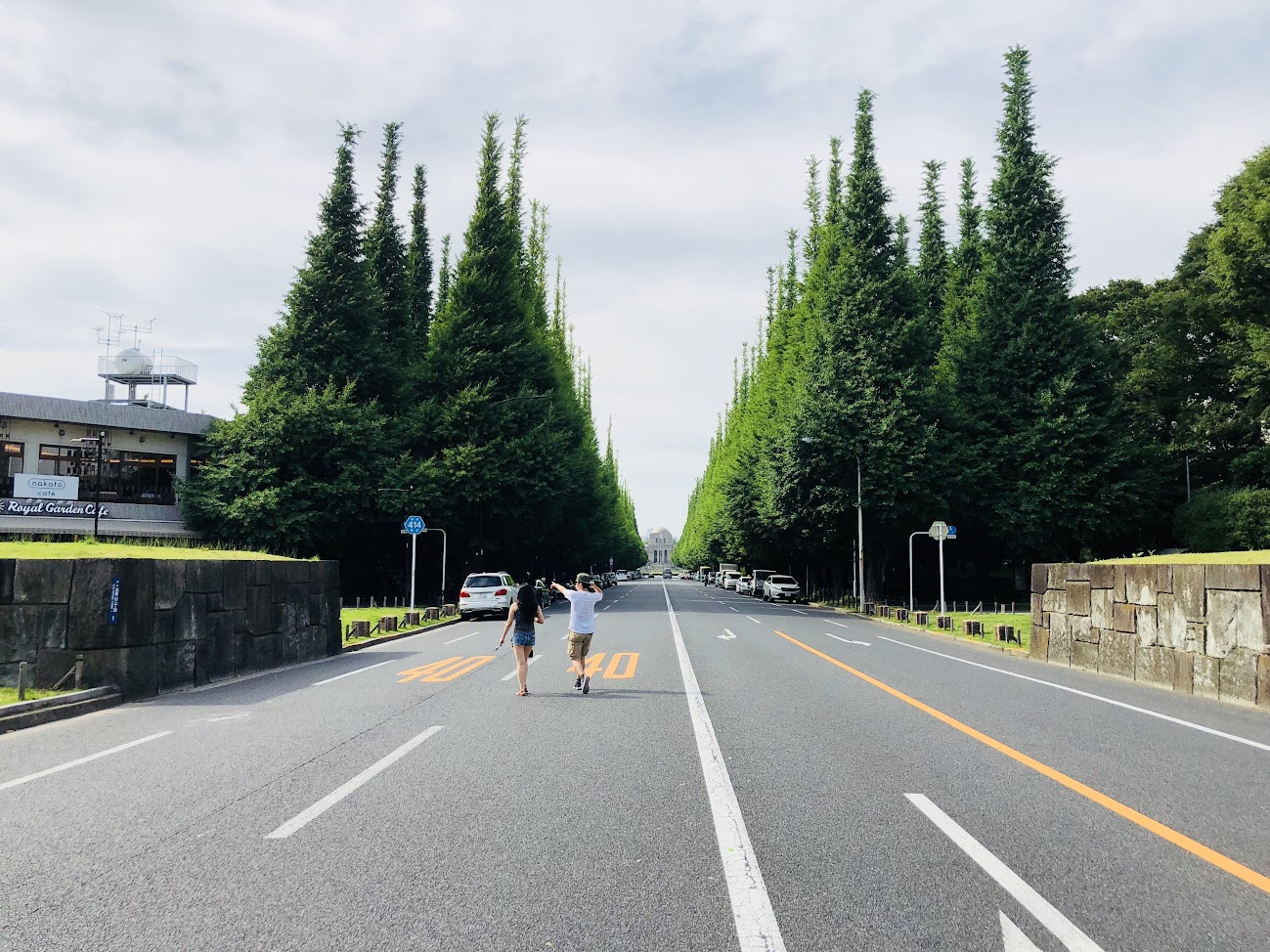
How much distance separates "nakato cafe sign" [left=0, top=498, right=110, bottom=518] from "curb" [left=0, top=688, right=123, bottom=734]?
2763cm

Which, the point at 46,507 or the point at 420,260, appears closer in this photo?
the point at 46,507

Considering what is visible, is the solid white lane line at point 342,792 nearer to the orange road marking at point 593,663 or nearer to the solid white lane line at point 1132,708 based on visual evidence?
the orange road marking at point 593,663

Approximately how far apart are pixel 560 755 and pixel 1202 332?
41.4 meters

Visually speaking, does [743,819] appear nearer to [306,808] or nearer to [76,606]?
[306,808]

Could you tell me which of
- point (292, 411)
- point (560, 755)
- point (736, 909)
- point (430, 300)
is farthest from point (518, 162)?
point (736, 909)

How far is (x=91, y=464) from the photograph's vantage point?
35844mm

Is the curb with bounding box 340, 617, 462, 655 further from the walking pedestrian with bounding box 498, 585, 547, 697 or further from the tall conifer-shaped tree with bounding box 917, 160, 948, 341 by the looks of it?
the tall conifer-shaped tree with bounding box 917, 160, 948, 341

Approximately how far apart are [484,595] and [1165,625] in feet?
69.5

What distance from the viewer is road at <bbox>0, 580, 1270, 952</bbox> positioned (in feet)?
12.2

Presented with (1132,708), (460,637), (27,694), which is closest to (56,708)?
(27,694)

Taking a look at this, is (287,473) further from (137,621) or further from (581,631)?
(581,631)

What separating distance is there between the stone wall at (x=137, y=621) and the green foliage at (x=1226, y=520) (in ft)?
110

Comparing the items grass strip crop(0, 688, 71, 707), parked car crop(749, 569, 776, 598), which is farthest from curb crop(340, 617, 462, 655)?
parked car crop(749, 569, 776, 598)

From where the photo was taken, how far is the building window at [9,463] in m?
34.1
